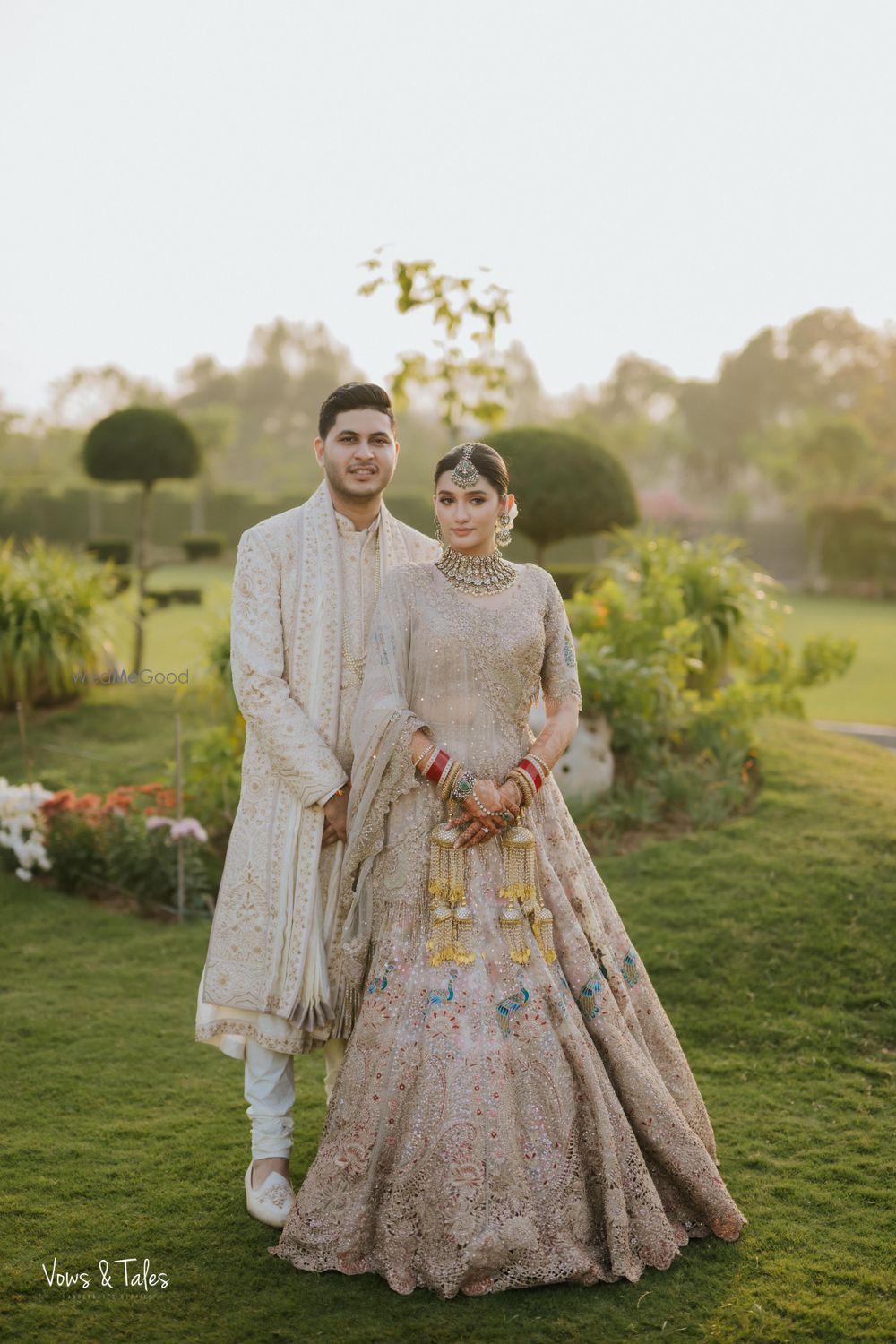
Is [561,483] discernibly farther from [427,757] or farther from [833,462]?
[833,462]

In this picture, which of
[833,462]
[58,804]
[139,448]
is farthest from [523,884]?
[833,462]

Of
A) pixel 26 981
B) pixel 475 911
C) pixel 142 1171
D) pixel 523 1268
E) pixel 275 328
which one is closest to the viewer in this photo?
pixel 523 1268

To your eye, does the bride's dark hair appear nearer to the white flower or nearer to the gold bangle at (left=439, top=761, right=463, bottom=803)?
the gold bangle at (left=439, top=761, right=463, bottom=803)

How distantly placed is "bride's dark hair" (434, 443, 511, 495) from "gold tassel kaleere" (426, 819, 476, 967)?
33.4 inches

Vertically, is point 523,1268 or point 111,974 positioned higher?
point 523,1268

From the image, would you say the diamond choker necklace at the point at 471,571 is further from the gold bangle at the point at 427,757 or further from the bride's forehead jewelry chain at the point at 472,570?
the gold bangle at the point at 427,757

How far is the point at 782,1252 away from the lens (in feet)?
9.68

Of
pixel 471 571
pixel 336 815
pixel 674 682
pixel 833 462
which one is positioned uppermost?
pixel 833 462

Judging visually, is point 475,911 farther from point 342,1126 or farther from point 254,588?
point 254,588

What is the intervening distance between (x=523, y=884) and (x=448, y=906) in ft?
0.63

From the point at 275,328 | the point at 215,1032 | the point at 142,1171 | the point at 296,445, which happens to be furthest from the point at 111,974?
the point at 275,328

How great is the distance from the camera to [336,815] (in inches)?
119

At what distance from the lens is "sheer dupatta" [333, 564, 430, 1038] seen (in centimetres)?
290

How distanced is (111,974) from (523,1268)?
109 inches
